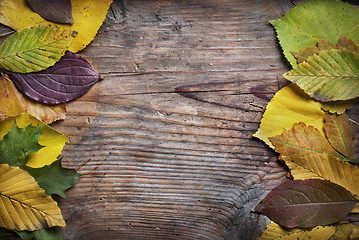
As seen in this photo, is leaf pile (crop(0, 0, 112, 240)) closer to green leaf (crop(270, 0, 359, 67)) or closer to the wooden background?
the wooden background

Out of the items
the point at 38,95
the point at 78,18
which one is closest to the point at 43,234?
the point at 38,95

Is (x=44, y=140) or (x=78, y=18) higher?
(x=78, y=18)

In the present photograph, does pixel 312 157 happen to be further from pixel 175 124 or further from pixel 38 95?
pixel 38 95

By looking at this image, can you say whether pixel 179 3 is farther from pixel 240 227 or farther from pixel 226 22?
pixel 240 227

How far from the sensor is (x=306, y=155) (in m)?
0.75

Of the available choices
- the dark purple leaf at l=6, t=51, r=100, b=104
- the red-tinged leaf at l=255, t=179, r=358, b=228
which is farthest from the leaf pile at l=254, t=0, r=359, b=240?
the dark purple leaf at l=6, t=51, r=100, b=104

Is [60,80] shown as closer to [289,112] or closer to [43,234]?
[43,234]

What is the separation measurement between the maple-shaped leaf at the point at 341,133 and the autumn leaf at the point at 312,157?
0.04 feet

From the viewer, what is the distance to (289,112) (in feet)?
2.49

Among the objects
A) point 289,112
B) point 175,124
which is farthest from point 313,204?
point 175,124

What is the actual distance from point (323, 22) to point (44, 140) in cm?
65

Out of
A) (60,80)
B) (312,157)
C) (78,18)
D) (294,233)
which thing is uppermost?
(78,18)

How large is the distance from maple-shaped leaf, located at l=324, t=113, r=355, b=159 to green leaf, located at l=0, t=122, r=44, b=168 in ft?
1.98

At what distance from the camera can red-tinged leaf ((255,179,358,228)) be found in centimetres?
74
